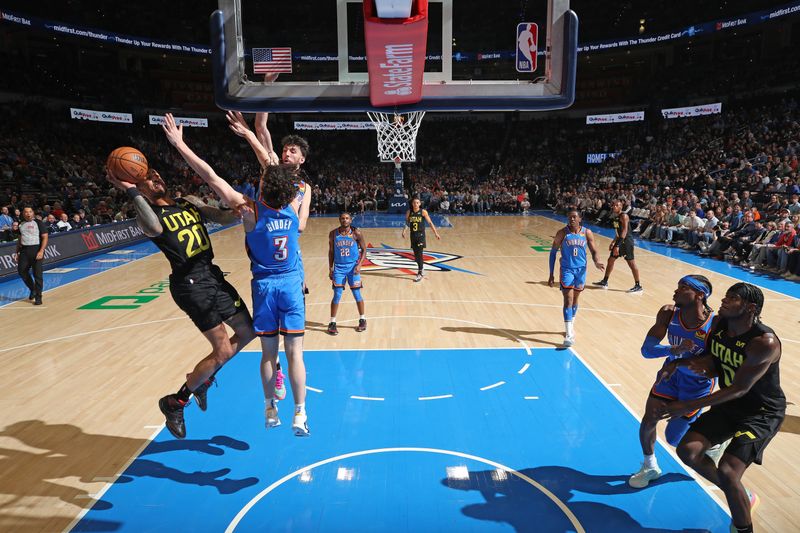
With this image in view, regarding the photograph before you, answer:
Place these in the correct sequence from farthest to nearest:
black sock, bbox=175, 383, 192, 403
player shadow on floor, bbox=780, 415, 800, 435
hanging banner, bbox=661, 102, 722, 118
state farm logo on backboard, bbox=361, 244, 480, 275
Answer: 1. hanging banner, bbox=661, 102, 722, 118
2. state farm logo on backboard, bbox=361, 244, 480, 275
3. player shadow on floor, bbox=780, 415, 800, 435
4. black sock, bbox=175, 383, 192, 403

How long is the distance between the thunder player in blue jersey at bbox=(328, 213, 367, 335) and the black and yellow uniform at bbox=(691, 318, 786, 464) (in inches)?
206

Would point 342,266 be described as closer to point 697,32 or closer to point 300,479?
point 300,479

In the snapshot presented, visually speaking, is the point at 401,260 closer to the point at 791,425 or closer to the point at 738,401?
the point at 791,425

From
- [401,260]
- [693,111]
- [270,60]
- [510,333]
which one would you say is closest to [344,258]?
[510,333]

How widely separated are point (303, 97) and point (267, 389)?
263 centimetres

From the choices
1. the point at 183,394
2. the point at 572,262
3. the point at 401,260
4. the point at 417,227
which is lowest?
the point at 401,260

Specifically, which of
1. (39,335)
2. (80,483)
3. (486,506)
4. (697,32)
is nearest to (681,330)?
(486,506)

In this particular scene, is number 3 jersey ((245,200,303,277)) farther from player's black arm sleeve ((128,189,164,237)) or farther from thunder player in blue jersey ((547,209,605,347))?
thunder player in blue jersey ((547,209,605,347))

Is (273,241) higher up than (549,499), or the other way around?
(273,241)

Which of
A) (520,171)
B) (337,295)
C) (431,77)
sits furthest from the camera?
(520,171)

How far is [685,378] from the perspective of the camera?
383cm

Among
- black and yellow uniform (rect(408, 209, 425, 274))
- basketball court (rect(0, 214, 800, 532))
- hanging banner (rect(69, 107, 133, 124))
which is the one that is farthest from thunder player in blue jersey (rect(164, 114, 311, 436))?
hanging banner (rect(69, 107, 133, 124))

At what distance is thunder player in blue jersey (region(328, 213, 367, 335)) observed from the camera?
26.2 feet

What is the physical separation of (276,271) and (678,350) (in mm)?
2776
